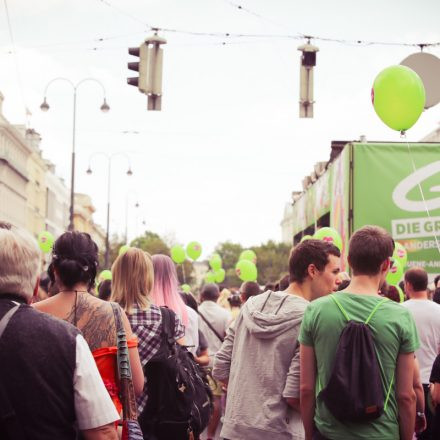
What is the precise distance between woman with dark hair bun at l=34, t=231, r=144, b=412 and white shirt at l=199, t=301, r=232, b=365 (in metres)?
5.43

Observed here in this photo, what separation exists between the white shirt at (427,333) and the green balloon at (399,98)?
336cm

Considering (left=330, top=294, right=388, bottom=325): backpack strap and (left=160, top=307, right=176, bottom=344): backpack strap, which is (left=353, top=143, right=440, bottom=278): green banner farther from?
(left=330, top=294, right=388, bottom=325): backpack strap

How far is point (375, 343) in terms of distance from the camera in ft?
12.8

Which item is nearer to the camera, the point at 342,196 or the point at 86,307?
the point at 86,307

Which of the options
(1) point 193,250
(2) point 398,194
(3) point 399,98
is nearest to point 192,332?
(3) point 399,98

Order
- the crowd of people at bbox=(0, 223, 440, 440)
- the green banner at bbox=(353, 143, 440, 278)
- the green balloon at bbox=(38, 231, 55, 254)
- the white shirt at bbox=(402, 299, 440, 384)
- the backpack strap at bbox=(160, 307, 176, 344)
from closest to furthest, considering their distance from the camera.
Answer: the crowd of people at bbox=(0, 223, 440, 440), the backpack strap at bbox=(160, 307, 176, 344), the white shirt at bbox=(402, 299, 440, 384), the green banner at bbox=(353, 143, 440, 278), the green balloon at bbox=(38, 231, 55, 254)

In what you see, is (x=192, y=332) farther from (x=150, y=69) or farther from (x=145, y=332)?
(x=150, y=69)

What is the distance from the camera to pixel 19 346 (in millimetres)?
2768

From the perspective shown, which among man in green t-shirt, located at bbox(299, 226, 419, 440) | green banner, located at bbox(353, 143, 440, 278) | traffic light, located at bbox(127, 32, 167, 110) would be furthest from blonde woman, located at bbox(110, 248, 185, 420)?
green banner, located at bbox(353, 143, 440, 278)

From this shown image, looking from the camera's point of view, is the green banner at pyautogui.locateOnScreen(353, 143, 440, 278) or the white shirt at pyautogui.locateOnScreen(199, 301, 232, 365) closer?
the white shirt at pyautogui.locateOnScreen(199, 301, 232, 365)

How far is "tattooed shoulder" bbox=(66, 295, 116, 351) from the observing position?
3.81 meters

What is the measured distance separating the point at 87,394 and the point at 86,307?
109 centimetres

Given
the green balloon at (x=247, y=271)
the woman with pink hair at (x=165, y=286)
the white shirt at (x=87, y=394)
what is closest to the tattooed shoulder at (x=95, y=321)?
the white shirt at (x=87, y=394)

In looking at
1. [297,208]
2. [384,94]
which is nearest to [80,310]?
[384,94]
